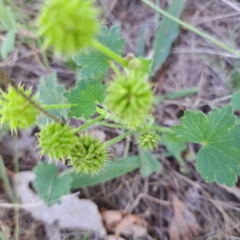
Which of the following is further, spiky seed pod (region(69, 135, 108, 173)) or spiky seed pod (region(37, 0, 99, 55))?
spiky seed pod (region(69, 135, 108, 173))

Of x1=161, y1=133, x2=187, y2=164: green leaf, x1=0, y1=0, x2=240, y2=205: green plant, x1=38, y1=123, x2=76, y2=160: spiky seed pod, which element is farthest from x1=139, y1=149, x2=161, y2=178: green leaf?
x1=38, y1=123, x2=76, y2=160: spiky seed pod

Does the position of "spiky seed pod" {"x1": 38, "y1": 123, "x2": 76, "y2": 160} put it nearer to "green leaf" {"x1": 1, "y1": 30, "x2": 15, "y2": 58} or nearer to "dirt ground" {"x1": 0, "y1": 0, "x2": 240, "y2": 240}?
"green leaf" {"x1": 1, "y1": 30, "x2": 15, "y2": 58}

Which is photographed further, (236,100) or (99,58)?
(236,100)

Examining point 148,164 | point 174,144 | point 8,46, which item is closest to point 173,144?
A: point 174,144

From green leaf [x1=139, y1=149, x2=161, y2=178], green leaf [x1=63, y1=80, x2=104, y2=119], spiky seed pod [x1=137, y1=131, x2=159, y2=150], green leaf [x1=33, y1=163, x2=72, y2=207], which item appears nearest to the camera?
green leaf [x1=63, y1=80, x2=104, y2=119]

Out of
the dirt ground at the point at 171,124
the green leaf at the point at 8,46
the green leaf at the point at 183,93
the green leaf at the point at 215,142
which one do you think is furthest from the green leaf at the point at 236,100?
the green leaf at the point at 8,46

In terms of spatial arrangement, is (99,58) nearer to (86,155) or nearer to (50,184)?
(86,155)

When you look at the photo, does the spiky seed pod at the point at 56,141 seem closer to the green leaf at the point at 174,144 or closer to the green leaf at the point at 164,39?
the green leaf at the point at 174,144
